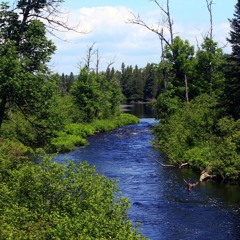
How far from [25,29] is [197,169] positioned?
68.9 feet

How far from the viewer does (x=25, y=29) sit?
2103 centimetres

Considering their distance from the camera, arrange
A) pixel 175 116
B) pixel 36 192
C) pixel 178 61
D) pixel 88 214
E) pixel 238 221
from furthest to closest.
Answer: pixel 178 61 < pixel 175 116 < pixel 238 221 < pixel 36 192 < pixel 88 214

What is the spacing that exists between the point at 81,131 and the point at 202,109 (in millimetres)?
23146

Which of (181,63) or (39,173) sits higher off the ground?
(181,63)

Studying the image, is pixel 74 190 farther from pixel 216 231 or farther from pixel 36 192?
pixel 216 231

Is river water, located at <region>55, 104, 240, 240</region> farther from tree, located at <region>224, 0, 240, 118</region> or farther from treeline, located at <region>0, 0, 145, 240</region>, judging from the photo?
tree, located at <region>224, 0, 240, 118</region>

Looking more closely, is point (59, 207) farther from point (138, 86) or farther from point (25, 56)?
point (138, 86)

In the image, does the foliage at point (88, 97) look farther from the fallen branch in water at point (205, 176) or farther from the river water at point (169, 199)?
the fallen branch in water at point (205, 176)

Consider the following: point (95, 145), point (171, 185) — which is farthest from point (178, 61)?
point (171, 185)

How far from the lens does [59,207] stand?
47.1ft

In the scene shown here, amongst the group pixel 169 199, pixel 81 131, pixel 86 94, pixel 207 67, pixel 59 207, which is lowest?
pixel 169 199

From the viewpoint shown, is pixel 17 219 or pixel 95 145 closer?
pixel 17 219

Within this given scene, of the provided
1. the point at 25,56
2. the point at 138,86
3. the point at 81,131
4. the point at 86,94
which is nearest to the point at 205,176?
the point at 25,56

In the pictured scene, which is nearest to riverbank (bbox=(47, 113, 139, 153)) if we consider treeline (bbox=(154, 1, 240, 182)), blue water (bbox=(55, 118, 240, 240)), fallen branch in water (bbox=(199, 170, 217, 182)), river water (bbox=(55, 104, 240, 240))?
blue water (bbox=(55, 118, 240, 240))
